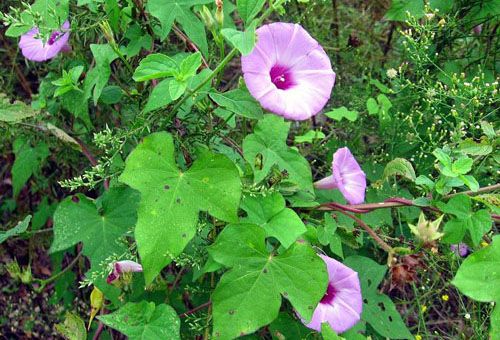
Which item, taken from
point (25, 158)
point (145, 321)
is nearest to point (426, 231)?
point (145, 321)

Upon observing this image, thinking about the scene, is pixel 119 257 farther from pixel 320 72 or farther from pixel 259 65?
pixel 320 72

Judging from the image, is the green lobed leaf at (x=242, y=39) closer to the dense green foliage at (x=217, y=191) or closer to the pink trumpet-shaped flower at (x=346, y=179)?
the dense green foliage at (x=217, y=191)

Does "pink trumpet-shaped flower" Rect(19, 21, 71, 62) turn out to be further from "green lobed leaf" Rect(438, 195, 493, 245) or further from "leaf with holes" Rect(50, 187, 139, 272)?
"green lobed leaf" Rect(438, 195, 493, 245)

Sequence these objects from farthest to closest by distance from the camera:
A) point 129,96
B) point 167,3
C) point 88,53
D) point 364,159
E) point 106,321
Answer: point 364,159 → point 88,53 → point 129,96 → point 167,3 → point 106,321

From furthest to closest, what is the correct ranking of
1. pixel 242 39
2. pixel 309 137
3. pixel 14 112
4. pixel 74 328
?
1. pixel 309 137
2. pixel 14 112
3. pixel 74 328
4. pixel 242 39

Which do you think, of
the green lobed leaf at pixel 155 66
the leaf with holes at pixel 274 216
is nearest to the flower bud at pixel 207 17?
the green lobed leaf at pixel 155 66

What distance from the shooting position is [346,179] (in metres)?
1.52

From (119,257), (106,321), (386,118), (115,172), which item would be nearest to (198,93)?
(115,172)

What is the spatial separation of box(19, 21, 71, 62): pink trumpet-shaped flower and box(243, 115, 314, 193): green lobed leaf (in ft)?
2.11

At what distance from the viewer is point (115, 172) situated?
4.59 ft

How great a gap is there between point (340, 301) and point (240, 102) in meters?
0.56

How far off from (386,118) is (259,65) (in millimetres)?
753

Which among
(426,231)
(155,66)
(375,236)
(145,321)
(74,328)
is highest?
(155,66)

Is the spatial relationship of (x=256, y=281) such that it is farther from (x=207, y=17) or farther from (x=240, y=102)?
(x=207, y=17)
